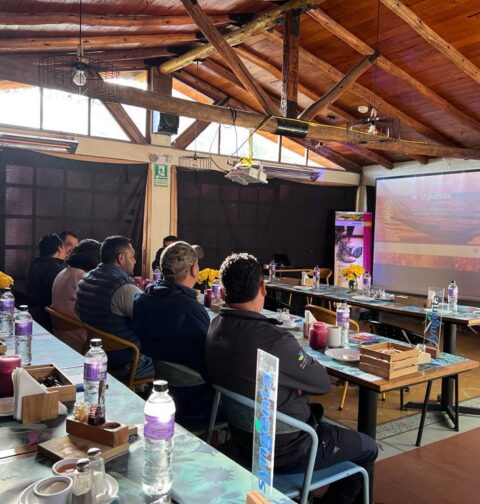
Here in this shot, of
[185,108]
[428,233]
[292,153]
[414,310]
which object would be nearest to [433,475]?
[414,310]

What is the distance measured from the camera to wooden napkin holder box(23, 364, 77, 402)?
163 cm

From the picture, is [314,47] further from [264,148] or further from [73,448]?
[73,448]

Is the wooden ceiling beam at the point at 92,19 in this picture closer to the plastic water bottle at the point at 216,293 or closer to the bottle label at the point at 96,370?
the plastic water bottle at the point at 216,293

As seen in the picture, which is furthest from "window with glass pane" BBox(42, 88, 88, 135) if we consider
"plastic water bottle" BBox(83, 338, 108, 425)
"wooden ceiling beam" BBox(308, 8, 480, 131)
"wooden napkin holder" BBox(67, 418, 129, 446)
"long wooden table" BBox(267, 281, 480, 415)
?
"wooden napkin holder" BBox(67, 418, 129, 446)

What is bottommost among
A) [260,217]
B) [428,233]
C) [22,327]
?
[22,327]

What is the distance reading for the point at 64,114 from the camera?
646 centimetres

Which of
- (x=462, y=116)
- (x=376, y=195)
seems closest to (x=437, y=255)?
(x=376, y=195)

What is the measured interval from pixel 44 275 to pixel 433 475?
11.1 ft

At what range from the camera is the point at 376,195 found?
866cm

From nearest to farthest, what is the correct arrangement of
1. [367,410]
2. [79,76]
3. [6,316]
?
[367,410] < [6,316] < [79,76]

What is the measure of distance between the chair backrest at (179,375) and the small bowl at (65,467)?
0.99m

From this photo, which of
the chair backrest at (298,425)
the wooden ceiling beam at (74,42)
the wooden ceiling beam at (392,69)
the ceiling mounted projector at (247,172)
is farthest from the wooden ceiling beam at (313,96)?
the chair backrest at (298,425)

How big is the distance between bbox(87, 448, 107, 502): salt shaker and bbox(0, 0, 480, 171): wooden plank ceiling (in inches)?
169

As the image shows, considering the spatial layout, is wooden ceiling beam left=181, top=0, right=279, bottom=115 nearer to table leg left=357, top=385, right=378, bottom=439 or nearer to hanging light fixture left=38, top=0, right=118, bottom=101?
hanging light fixture left=38, top=0, right=118, bottom=101
